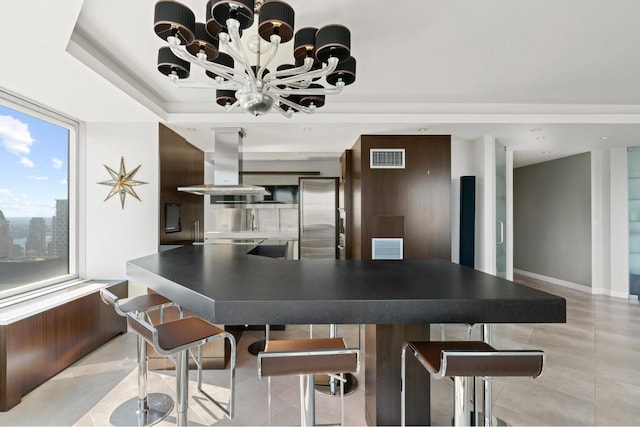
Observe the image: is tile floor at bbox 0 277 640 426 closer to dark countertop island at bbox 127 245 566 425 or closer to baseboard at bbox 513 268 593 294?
dark countertop island at bbox 127 245 566 425

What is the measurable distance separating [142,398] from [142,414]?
3.7 inches

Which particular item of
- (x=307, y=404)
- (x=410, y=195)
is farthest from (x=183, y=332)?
(x=410, y=195)

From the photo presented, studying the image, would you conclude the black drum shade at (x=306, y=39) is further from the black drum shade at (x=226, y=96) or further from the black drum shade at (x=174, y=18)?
the black drum shade at (x=226, y=96)

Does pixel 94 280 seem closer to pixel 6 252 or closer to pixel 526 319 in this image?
pixel 6 252

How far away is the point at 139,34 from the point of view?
2.12 metres

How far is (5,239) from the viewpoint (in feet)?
8.59

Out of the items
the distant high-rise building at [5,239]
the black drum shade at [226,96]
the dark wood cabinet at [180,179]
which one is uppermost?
the black drum shade at [226,96]

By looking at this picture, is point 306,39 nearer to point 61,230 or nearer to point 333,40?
point 333,40

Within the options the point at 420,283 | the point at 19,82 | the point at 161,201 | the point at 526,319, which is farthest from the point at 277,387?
the point at 19,82

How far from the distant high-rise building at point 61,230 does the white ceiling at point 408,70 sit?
97 cm

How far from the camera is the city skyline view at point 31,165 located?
264cm

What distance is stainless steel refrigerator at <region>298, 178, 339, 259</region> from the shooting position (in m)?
6.30

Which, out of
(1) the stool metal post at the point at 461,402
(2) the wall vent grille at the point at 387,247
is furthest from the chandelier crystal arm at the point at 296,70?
(2) the wall vent grille at the point at 387,247

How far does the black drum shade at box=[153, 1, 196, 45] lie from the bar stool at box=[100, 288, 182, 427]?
148cm
